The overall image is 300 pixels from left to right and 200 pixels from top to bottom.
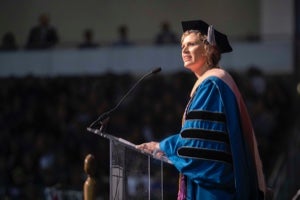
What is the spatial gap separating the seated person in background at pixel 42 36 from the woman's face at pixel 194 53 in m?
9.83

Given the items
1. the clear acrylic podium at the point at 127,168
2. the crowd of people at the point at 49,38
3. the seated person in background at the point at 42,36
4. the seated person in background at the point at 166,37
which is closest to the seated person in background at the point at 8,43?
the crowd of people at the point at 49,38

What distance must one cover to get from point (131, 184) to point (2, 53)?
31.3 ft

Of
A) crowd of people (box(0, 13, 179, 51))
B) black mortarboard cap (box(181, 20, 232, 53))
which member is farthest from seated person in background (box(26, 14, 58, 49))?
black mortarboard cap (box(181, 20, 232, 53))

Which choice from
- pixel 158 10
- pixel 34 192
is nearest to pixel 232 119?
pixel 34 192

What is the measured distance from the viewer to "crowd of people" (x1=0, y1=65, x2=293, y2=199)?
12.9 metres

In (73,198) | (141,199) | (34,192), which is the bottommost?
(34,192)

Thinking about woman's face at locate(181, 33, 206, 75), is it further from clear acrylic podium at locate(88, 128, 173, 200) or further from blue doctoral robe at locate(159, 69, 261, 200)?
clear acrylic podium at locate(88, 128, 173, 200)

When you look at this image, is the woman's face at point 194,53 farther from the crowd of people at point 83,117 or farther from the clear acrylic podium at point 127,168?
the crowd of people at point 83,117

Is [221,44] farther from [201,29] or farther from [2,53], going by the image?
[2,53]

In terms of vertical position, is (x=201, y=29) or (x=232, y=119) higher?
(x=201, y=29)

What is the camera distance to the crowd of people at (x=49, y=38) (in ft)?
49.7

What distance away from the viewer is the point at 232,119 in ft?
17.8

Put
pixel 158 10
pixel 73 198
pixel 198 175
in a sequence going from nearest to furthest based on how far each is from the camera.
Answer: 1. pixel 198 175
2. pixel 73 198
3. pixel 158 10

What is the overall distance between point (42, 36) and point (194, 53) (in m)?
10.6
